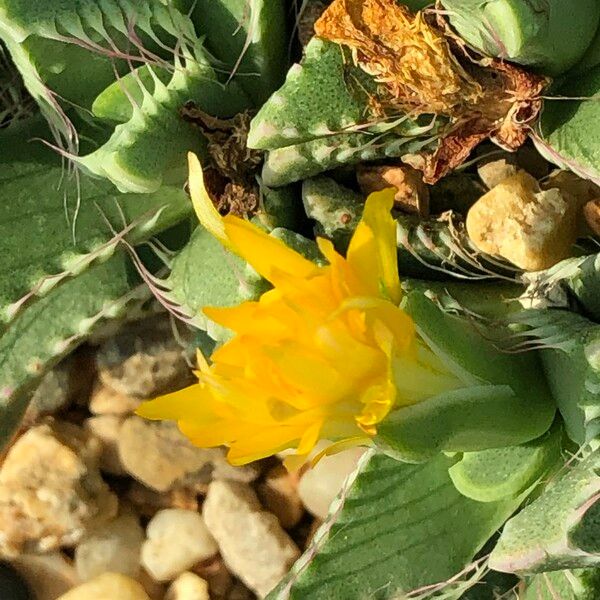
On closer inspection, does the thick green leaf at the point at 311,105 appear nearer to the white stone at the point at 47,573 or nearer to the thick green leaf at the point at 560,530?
the thick green leaf at the point at 560,530

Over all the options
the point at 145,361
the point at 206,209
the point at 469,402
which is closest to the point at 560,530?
the point at 469,402

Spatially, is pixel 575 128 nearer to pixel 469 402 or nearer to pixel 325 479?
pixel 469 402

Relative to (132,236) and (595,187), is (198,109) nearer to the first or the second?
(132,236)

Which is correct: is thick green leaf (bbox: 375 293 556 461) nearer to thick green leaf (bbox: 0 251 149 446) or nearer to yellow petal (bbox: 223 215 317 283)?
yellow petal (bbox: 223 215 317 283)

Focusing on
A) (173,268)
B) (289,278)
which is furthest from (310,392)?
(173,268)

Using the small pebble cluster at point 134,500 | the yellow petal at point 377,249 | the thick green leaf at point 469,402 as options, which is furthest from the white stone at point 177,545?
the yellow petal at point 377,249
